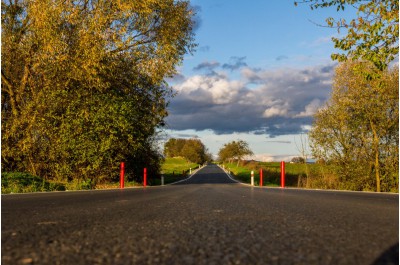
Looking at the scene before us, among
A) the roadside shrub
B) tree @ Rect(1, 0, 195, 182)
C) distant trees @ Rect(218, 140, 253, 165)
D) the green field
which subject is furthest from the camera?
distant trees @ Rect(218, 140, 253, 165)

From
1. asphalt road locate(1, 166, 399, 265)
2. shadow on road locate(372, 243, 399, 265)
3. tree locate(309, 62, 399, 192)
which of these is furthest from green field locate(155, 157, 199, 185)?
shadow on road locate(372, 243, 399, 265)

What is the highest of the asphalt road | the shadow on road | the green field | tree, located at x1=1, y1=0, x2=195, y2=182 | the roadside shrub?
tree, located at x1=1, y1=0, x2=195, y2=182

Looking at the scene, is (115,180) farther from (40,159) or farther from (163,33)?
(163,33)

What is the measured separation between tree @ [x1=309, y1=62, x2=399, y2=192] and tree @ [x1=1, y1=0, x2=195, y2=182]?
978 centimetres

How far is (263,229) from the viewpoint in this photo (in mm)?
3051

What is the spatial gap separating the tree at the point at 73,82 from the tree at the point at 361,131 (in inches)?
385

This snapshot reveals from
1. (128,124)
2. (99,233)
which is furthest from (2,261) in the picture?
(128,124)

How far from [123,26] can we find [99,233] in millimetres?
15804

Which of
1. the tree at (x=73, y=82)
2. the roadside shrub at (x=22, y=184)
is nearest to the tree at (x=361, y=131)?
the tree at (x=73, y=82)

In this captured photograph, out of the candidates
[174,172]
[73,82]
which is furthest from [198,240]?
[174,172]

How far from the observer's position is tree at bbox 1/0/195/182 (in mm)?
16375

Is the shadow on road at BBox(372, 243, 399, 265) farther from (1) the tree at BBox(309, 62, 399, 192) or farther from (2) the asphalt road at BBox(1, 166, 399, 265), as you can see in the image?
(1) the tree at BBox(309, 62, 399, 192)

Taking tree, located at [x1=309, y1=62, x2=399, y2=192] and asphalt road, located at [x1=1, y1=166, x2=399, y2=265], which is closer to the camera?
asphalt road, located at [x1=1, y1=166, x2=399, y2=265]

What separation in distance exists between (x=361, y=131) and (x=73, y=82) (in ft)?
50.6
